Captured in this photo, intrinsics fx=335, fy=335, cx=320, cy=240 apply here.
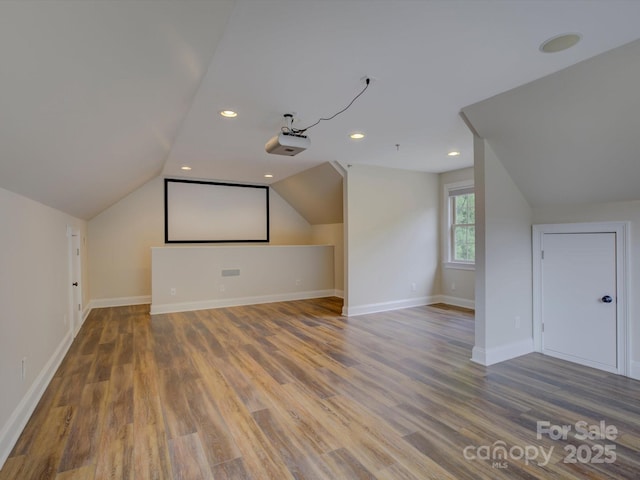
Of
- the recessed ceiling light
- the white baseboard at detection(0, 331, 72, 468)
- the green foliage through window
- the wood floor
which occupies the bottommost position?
the wood floor

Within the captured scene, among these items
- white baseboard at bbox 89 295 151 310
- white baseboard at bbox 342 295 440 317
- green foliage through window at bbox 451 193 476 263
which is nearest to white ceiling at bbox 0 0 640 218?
green foliage through window at bbox 451 193 476 263

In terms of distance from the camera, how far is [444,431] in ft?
7.43

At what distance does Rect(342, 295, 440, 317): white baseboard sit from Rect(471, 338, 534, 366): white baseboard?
218 centimetres

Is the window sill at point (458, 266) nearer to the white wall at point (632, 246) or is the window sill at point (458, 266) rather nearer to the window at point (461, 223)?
the window at point (461, 223)

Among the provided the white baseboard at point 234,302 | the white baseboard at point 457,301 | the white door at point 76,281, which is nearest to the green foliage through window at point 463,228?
the white baseboard at point 457,301

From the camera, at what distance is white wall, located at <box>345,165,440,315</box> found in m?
5.51

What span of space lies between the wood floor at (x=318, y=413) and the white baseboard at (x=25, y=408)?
0.06 m

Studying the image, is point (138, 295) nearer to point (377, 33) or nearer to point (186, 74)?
point (186, 74)

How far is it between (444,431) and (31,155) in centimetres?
314

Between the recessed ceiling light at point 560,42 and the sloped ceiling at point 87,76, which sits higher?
the recessed ceiling light at point 560,42

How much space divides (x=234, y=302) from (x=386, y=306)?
9.39 feet

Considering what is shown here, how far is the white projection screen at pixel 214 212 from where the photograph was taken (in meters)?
6.86

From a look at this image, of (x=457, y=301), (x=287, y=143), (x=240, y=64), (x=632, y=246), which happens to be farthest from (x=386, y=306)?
(x=240, y=64)

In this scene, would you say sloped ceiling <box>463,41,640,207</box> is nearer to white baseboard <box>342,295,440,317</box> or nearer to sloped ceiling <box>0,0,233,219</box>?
sloped ceiling <box>0,0,233,219</box>
